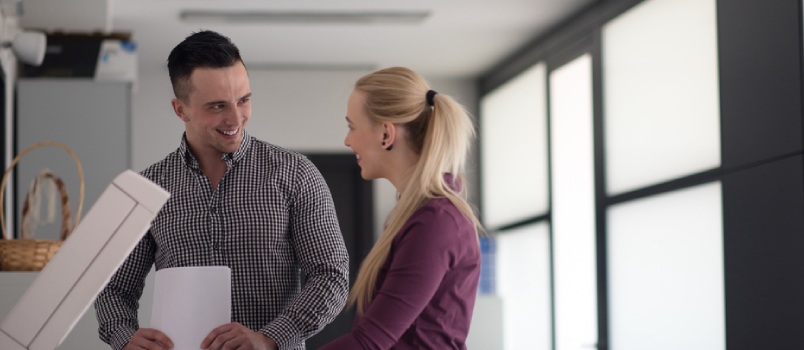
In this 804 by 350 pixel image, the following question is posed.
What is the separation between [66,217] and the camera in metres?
3.20

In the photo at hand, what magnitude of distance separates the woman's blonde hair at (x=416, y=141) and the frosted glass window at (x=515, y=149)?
4782 mm

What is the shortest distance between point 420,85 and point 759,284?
2.75 meters

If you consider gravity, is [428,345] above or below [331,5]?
below

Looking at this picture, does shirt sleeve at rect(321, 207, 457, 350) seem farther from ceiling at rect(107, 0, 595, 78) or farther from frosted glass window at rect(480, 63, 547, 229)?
frosted glass window at rect(480, 63, 547, 229)

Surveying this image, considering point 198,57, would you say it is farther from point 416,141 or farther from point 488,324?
point 488,324

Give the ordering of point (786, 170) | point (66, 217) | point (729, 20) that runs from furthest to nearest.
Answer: point (729, 20) < point (786, 170) < point (66, 217)

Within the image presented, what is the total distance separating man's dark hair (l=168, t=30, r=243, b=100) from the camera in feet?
6.72

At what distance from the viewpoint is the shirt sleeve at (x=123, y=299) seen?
205cm

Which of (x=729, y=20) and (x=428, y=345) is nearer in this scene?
(x=428, y=345)

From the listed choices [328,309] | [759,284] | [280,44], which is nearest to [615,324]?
[759,284]

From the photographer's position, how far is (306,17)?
593cm

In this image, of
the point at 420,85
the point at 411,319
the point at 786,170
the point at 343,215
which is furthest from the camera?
the point at 343,215

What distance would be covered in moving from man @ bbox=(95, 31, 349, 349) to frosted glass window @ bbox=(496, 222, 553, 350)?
14.7 ft

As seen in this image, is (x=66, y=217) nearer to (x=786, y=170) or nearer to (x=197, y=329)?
(x=197, y=329)
